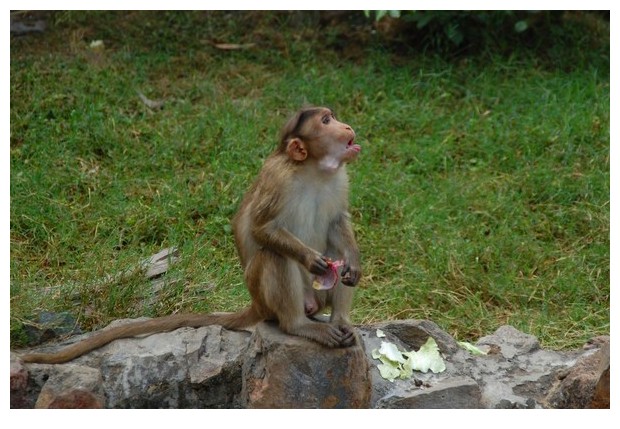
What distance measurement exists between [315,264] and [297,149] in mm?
644

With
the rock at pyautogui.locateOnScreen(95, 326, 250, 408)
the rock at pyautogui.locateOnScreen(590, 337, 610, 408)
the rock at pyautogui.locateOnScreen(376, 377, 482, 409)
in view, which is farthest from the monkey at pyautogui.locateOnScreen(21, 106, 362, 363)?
the rock at pyautogui.locateOnScreen(590, 337, 610, 408)

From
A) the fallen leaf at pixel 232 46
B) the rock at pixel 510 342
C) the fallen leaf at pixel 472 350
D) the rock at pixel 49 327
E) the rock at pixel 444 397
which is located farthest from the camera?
the fallen leaf at pixel 232 46

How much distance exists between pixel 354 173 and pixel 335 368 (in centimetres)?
401

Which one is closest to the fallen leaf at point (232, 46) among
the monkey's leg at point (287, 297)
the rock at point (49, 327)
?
the rock at point (49, 327)

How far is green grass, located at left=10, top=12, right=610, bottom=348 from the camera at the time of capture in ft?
24.9

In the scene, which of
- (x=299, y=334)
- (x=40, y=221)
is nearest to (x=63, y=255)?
(x=40, y=221)

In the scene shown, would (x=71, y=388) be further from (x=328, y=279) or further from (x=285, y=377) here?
(x=328, y=279)

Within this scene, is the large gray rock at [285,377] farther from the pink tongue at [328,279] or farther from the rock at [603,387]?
the pink tongue at [328,279]

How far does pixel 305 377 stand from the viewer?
206 inches

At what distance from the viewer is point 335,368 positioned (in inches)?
208

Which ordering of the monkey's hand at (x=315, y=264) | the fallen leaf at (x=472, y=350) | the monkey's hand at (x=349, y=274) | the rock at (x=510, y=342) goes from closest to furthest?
the monkey's hand at (x=315, y=264), the monkey's hand at (x=349, y=274), the fallen leaf at (x=472, y=350), the rock at (x=510, y=342)

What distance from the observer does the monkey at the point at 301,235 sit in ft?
17.8

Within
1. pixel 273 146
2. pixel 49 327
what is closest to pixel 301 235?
Result: pixel 49 327

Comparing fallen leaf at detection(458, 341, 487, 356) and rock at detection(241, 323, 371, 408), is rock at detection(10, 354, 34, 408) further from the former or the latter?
fallen leaf at detection(458, 341, 487, 356)
